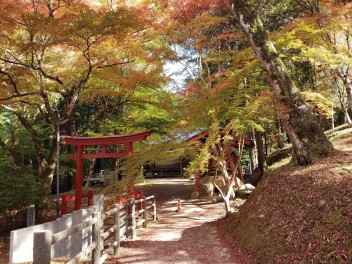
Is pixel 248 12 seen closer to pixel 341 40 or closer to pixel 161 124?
pixel 161 124

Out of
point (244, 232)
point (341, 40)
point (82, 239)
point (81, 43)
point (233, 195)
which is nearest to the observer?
point (82, 239)

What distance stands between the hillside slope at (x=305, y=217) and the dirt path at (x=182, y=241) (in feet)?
2.61

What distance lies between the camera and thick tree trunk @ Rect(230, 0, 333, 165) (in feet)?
25.7

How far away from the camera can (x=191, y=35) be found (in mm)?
11312

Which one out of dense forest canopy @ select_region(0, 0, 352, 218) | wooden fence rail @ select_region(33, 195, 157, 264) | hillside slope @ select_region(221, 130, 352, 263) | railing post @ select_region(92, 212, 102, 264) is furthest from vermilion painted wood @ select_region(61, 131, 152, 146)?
railing post @ select_region(92, 212, 102, 264)

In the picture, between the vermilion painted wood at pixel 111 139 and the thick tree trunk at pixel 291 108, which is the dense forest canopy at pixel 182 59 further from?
the vermilion painted wood at pixel 111 139

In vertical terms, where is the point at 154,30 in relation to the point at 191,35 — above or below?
above

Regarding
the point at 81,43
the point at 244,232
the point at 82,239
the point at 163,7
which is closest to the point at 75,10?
the point at 81,43

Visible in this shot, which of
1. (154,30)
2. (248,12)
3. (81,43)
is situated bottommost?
(248,12)

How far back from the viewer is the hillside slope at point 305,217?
14.5 feet

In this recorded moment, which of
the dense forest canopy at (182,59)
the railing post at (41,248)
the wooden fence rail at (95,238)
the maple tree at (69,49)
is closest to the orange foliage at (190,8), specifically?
the dense forest canopy at (182,59)

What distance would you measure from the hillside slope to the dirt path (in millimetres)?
795

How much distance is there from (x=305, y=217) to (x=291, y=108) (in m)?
3.42

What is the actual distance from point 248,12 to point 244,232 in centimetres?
607
